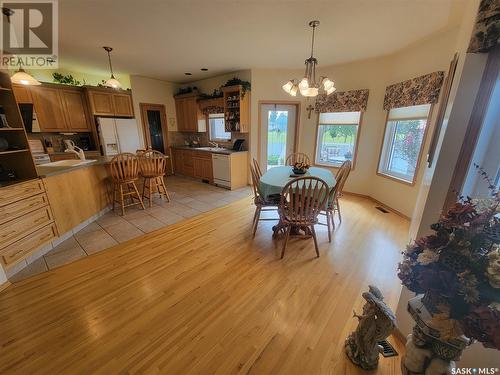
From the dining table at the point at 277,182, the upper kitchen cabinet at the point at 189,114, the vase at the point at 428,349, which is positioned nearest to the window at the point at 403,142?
the dining table at the point at 277,182

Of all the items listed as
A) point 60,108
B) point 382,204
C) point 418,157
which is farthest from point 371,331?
point 60,108

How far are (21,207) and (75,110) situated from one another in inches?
138

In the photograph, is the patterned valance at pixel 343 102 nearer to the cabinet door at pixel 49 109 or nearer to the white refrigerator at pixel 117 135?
the white refrigerator at pixel 117 135

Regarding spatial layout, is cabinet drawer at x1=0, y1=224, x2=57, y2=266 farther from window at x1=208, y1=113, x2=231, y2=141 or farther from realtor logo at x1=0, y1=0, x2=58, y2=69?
window at x1=208, y1=113, x2=231, y2=141

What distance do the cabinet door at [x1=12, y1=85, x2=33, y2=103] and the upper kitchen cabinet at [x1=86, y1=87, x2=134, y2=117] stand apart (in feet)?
3.10

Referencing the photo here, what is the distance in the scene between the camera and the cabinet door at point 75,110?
4344mm

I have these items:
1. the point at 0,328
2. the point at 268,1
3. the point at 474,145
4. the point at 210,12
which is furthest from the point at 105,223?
the point at 474,145

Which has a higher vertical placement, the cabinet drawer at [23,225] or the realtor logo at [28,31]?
the realtor logo at [28,31]

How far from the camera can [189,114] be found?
18.5 ft

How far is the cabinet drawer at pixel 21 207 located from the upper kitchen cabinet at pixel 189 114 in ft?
12.7

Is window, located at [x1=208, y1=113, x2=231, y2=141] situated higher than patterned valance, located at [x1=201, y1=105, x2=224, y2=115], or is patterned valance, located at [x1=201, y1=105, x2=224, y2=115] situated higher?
patterned valance, located at [x1=201, y1=105, x2=224, y2=115]

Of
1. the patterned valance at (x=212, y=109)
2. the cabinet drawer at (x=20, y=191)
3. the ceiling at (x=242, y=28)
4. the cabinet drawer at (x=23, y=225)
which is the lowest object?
the cabinet drawer at (x=23, y=225)

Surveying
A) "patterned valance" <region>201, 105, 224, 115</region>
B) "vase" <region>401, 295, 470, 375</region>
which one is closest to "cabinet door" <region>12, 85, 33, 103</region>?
"patterned valance" <region>201, 105, 224, 115</region>

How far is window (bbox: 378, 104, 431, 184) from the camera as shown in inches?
120
